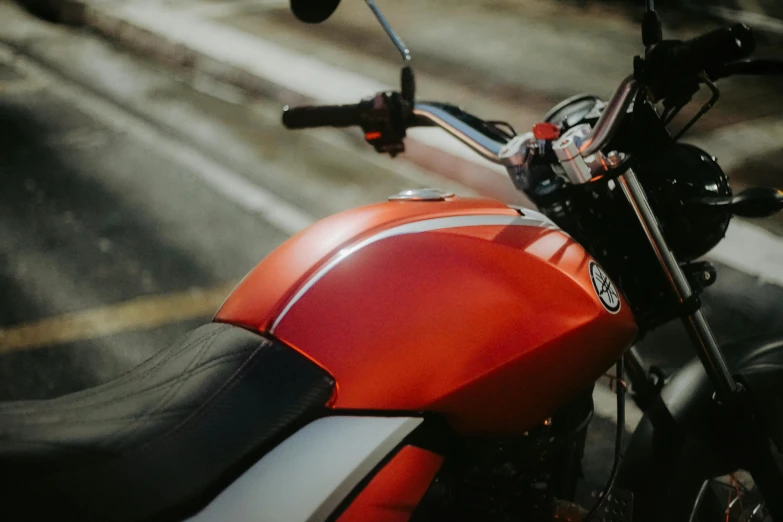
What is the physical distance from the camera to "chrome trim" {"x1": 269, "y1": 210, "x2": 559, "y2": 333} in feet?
4.31

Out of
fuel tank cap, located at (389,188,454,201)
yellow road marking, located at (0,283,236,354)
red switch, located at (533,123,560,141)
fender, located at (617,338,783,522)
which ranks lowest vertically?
yellow road marking, located at (0,283,236,354)

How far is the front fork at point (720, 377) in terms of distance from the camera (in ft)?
4.57

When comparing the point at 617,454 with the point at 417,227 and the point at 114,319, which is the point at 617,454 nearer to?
the point at 417,227

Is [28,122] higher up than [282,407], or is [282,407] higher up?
[282,407]

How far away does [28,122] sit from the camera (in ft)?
20.0

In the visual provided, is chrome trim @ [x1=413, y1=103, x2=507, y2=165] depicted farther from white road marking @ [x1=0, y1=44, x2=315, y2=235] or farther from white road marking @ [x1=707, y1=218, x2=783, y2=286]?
white road marking @ [x1=0, y1=44, x2=315, y2=235]

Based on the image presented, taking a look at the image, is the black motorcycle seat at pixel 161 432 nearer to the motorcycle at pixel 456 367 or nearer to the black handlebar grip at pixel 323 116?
the motorcycle at pixel 456 367

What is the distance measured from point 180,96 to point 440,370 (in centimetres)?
602

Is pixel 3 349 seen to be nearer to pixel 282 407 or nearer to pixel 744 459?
pixel 282 407

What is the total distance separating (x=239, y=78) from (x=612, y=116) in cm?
603

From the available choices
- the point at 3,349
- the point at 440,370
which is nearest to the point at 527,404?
the point at 440,370

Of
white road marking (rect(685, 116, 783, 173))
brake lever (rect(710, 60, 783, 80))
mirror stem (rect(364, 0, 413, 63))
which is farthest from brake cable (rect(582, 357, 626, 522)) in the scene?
white road marking (rect(685, 116, 783, 173))

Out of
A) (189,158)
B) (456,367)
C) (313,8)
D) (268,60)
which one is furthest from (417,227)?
(268,60)

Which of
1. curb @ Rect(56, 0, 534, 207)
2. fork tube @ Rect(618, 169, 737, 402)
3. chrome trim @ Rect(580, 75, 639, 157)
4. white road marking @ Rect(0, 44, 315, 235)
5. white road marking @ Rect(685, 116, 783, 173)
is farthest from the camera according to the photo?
white road marking @ Rect(685, 116, 783, 173)
